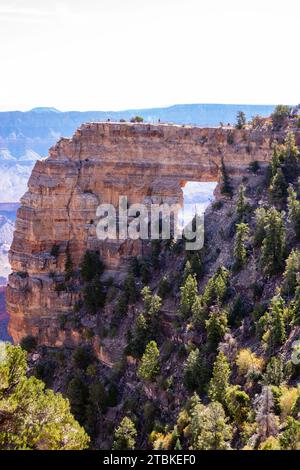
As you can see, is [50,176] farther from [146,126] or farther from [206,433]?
[206,433]

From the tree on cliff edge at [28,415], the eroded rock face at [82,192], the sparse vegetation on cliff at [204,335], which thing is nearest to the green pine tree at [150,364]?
the sparse vegetation on cliff at [204,335]

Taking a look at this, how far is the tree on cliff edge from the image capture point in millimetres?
33812

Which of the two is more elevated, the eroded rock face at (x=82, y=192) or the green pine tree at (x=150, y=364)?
the eroded rock face at (x=82, y=192)

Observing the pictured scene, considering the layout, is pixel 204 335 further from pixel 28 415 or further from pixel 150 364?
pixel 28 415

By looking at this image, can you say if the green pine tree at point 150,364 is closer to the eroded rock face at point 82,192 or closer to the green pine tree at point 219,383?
the green pine tree at point 219,383

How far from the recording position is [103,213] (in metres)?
71.6

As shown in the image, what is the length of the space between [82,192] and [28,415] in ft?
131

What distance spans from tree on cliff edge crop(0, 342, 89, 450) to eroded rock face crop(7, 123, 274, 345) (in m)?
33.8

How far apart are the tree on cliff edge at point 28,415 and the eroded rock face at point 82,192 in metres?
33.8

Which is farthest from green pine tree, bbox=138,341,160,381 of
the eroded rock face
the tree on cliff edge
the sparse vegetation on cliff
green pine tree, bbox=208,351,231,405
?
the eroded rock face

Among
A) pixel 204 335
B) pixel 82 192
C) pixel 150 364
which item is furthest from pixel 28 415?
pixel 82 192

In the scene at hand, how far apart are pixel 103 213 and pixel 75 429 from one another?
37.8 m

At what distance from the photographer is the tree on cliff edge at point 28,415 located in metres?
33.8
